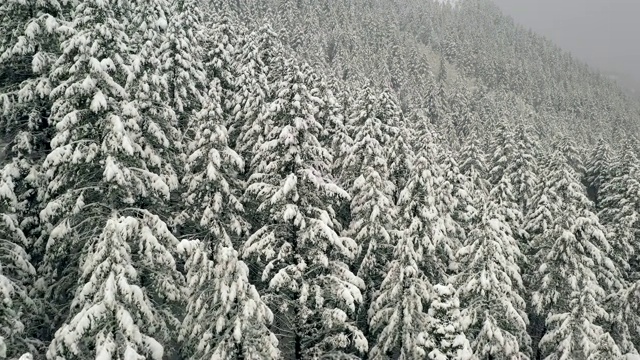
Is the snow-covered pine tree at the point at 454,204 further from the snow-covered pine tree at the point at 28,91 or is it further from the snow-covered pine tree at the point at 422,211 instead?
the snow-covered pine tree at the point at 28,91

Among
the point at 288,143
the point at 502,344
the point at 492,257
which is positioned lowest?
the point at 502,344

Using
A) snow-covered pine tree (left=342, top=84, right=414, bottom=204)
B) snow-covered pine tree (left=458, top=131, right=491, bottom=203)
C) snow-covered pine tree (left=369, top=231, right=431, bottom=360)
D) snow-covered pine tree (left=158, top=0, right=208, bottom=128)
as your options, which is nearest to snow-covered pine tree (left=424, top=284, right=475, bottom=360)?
snow-covered pine tree (left=369, top=231, right=431, bottom=360)

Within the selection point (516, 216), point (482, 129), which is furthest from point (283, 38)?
point (516, 216)

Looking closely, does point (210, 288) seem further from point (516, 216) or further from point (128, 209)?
point (516, 216)

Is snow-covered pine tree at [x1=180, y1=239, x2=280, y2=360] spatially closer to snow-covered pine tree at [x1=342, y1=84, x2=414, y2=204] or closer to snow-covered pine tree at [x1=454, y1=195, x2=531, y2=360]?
snow-covered pine tree at [x1=454, y1=195, x2=531, y2=360]

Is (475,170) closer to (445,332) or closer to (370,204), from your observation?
(370,204)

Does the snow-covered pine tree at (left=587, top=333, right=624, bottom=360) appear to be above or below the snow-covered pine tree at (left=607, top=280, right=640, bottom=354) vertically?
below
